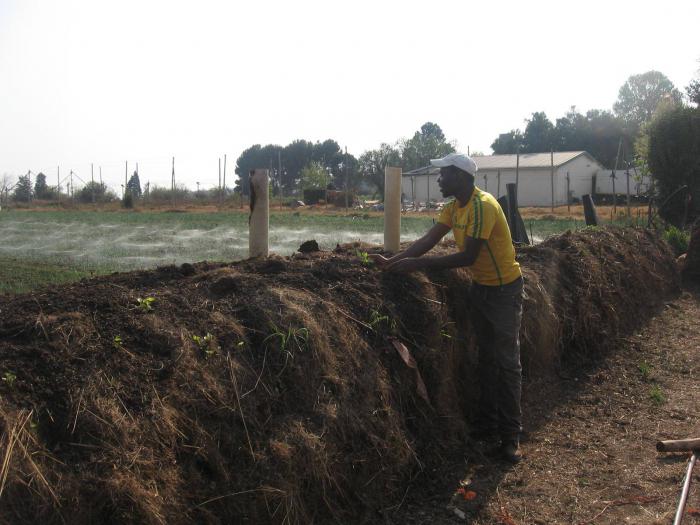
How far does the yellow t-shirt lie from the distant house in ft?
111

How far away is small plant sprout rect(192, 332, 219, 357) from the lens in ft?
11.1

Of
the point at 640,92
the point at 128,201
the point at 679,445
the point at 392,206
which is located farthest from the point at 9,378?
the point at 640,92

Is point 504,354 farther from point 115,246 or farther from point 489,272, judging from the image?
point 115,246

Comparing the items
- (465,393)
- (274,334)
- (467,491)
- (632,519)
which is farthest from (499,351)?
(274,334)

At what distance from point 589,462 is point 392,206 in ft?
8.95

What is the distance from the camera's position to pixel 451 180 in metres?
4.65

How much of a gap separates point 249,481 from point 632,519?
2.30m

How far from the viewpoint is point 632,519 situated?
3863mm

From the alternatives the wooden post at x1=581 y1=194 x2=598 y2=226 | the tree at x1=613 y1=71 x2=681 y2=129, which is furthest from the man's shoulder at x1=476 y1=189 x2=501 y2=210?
the tree at x1=613 y1=71 x2=681 y2=129

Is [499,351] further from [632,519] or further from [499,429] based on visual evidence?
[632,519]

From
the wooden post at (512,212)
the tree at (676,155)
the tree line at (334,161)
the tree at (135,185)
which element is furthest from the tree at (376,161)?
the wooden post at (512,212)

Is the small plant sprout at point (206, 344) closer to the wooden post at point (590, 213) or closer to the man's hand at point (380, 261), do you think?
the man's hand at point (380, 261)

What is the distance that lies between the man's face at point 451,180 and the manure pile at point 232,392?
2.55ft

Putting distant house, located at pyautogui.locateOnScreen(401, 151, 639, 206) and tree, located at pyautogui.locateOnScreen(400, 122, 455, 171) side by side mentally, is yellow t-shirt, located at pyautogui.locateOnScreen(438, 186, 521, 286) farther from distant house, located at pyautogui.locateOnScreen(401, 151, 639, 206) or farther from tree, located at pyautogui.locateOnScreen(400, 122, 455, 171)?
tree, located at pyautogui.locateOnScreen(400, 122, 455, 171)
